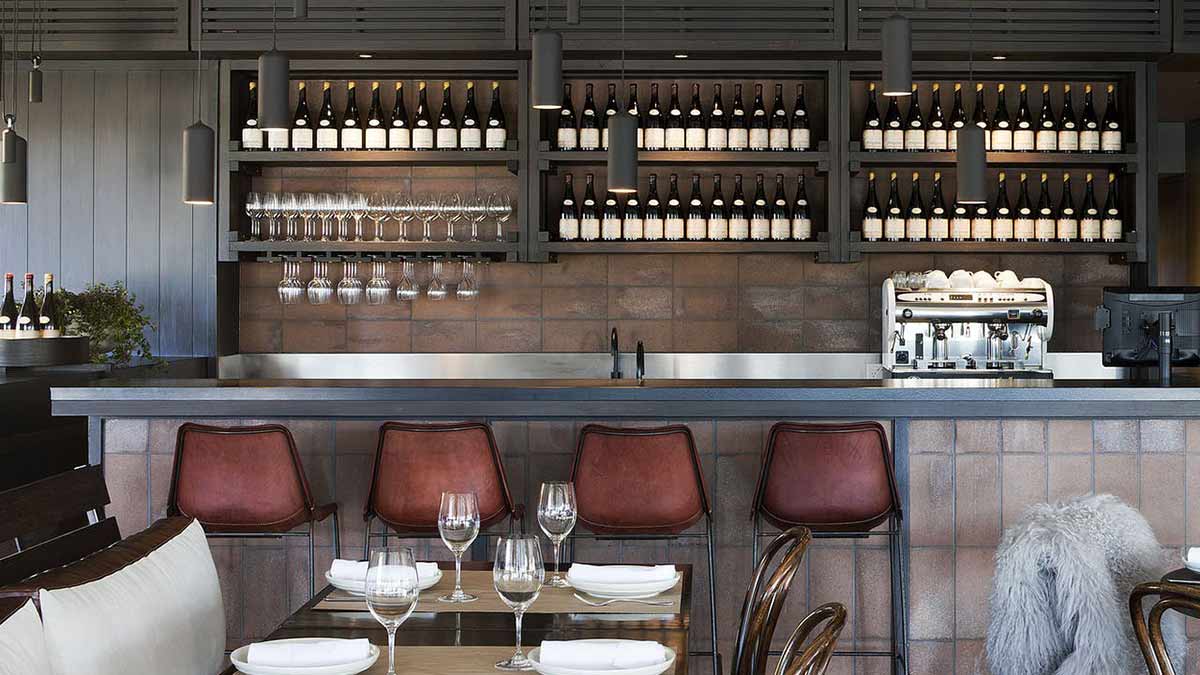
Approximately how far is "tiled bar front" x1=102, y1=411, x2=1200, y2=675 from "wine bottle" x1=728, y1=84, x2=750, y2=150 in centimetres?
222

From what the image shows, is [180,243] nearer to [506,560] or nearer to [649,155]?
[649,155]

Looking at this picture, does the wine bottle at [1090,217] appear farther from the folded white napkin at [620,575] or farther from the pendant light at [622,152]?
the folded white napkin at [620,575]

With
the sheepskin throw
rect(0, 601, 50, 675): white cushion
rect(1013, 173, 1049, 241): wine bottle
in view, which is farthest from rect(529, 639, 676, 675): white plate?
rect(1013, 173, 1049, 241): wine bottle

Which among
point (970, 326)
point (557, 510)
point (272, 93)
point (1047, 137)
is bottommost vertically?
point (557, 510)

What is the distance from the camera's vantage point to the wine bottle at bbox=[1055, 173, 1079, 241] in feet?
18.1

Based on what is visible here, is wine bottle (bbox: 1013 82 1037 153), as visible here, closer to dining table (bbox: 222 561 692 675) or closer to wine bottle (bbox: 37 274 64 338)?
dining table (bbox: 222 561 692 675)

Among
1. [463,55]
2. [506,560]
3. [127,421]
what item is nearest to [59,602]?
[506,560]

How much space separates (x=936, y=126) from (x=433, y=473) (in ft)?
11.2

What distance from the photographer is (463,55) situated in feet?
17.8

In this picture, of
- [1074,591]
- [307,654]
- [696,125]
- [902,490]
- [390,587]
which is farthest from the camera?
[696,125]

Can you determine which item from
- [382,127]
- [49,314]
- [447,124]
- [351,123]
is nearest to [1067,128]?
[447,124]

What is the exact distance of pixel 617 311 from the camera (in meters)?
5.85

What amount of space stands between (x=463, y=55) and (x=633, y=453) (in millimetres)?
2773

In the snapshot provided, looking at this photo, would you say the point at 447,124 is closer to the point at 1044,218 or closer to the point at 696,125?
the point at 696,125
